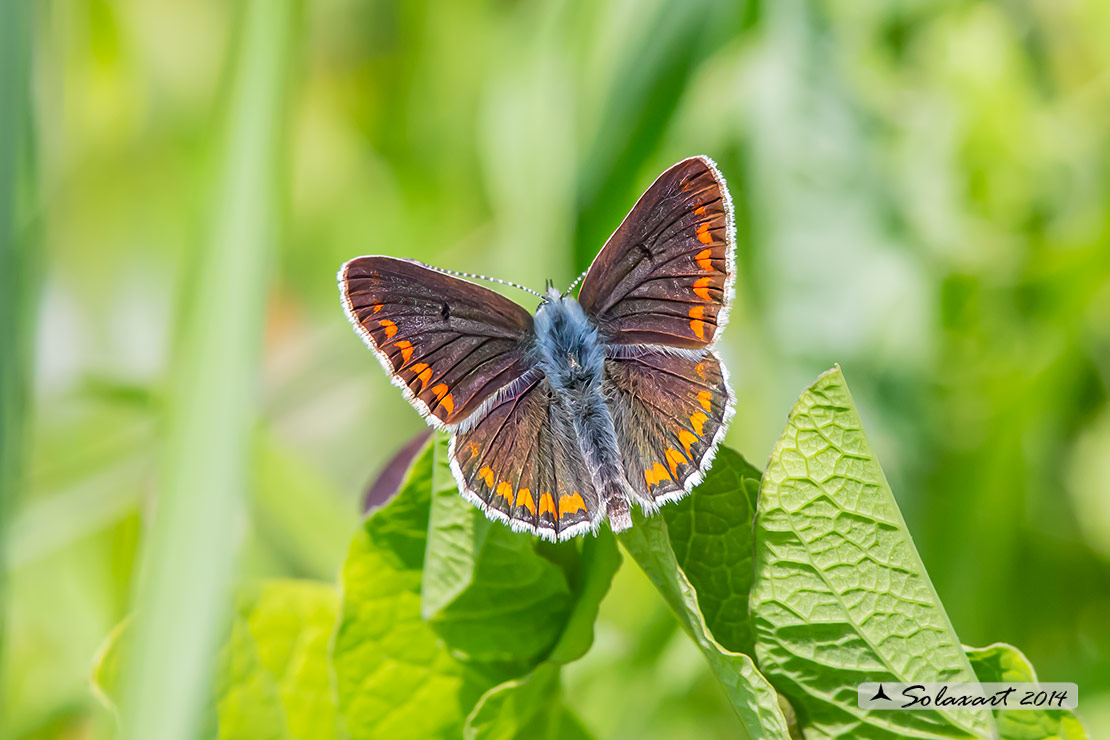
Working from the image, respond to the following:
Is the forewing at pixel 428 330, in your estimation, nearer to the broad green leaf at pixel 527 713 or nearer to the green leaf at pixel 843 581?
the broad green leaf at pixel 527 713

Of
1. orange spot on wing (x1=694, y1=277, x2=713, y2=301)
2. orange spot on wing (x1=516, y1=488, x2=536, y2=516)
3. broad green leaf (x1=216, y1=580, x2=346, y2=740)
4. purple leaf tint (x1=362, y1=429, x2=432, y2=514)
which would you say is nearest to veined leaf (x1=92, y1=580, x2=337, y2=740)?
broad green leaf (x1=216, y1=580, x2=346, y2=740)

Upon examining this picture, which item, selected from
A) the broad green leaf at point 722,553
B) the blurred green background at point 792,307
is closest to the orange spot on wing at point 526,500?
the broad green leaf at point 722,553

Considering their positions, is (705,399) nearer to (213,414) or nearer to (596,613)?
(596,613)

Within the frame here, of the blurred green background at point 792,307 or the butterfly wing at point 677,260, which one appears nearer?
the butterfly wing at point 677,260

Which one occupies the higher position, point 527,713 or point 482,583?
point 482,583

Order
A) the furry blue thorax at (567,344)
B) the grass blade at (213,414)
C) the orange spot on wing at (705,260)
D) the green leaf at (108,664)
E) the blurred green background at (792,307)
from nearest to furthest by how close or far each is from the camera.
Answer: the grass blade at (213,414), the green leaf at (108,664), the orange spot on wing at (705,260), the furry blue thorax at (567,344), the blurred green background at (792,307)

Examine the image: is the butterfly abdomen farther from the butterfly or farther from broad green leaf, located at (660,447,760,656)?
broad green leaf, located at (660,447,760,656)

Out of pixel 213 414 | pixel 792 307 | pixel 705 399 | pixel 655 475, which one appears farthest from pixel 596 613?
pixel 792 307
